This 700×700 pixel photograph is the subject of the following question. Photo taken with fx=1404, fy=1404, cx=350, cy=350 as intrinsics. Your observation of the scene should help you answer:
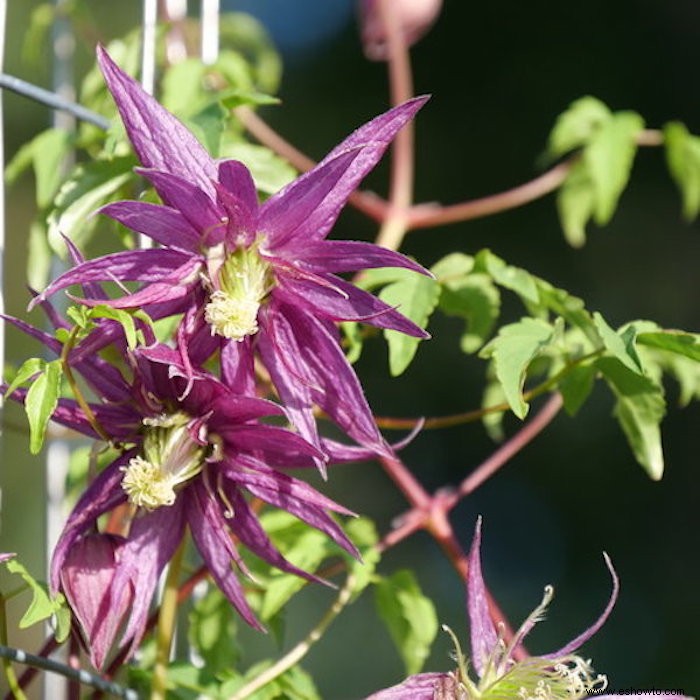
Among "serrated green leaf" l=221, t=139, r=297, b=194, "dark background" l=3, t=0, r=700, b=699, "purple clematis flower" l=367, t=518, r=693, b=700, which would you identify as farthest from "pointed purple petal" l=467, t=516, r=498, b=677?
"dark background" l=3, t=0, r=700, b=699

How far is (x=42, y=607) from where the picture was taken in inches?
20.9

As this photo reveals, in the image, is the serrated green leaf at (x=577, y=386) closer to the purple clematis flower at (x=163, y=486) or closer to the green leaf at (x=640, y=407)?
the green leaf at (x=640, y=407)

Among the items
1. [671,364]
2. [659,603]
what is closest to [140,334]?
[671,364]

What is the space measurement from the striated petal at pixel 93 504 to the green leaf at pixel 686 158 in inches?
18.8

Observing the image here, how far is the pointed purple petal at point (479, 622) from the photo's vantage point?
1.86 feet

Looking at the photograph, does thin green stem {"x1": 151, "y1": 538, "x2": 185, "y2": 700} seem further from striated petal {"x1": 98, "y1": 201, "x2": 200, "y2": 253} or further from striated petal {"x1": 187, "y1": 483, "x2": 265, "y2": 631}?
striated petal {"x1": 98, "y1": 201, "x2": 200, "y2": 253}

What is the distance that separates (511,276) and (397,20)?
1.19ft

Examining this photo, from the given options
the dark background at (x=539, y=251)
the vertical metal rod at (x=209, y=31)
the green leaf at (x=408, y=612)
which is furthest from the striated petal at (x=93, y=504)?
the dark background at (x=539, y=251)

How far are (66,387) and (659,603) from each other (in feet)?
11.1

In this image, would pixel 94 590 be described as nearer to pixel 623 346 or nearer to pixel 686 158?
pixel 623 346

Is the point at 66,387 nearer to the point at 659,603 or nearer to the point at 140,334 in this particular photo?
the point at 140,334

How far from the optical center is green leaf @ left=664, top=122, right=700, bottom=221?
2.99 feet

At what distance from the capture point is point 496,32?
424 cm

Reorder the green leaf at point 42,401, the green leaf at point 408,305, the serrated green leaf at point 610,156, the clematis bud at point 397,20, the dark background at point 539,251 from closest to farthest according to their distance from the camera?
the green leaf at point 42,401, the green leaf at point 408,305, the serrated green leaf at point 610,156, the clematis bud at point 397,20, the dark background at point 539,251
